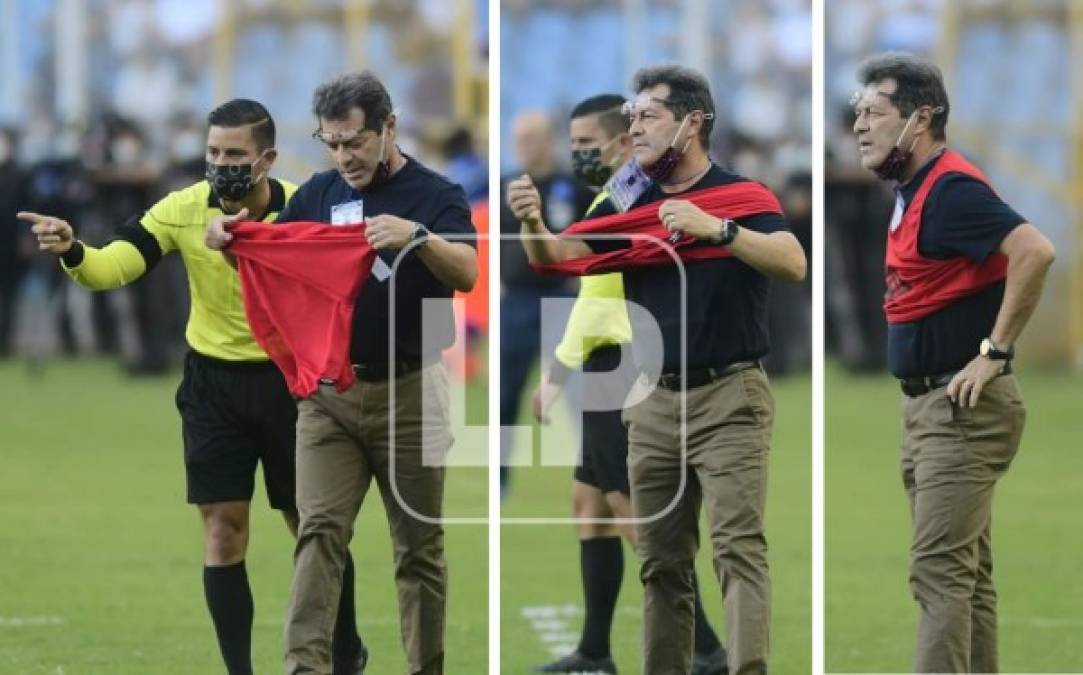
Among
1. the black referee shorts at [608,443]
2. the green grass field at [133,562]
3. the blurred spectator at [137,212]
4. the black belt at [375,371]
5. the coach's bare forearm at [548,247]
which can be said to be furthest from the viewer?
the blurred spectator at [137,212]

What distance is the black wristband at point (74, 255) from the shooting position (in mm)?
8867

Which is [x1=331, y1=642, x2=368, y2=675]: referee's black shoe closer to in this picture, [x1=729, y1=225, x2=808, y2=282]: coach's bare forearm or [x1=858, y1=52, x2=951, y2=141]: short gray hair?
[x1=729, y1=225, x2=808, y2=282]: coach's bare forearm

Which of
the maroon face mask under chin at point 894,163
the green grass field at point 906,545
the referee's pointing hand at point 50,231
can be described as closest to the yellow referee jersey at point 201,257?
the referee's pointing hand at point 50,231

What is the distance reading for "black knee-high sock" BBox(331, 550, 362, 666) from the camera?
9.34m

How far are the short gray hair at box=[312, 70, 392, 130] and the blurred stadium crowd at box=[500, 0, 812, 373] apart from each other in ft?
61.0

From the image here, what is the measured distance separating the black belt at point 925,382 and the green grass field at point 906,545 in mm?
1984

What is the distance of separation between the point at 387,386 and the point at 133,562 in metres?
4.55

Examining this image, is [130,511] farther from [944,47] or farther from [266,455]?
[944,47]

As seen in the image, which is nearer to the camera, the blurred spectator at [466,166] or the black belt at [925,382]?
the black belt at [925,382]

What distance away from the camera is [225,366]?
9.26 meters

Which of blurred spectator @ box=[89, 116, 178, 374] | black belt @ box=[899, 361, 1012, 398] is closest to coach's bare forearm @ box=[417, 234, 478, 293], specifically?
black belt @ box=[899, 361, 1012, 398]

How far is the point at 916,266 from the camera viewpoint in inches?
326

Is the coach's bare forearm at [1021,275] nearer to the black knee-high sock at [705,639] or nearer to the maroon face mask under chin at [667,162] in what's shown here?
the maroon face mask under chin at [667,162]

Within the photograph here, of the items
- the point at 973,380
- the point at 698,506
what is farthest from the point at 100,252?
the point at 973,380
